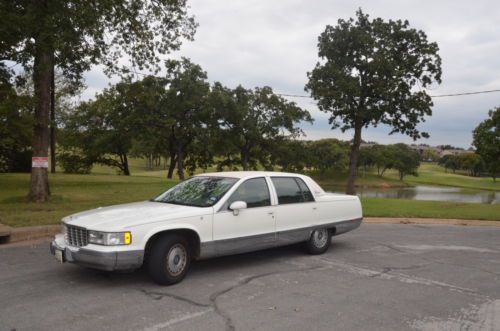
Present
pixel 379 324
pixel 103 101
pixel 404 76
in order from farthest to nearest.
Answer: pixel 103 101
pixel 404 76
pixel 379 324

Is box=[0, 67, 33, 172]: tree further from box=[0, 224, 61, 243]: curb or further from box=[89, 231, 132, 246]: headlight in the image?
box=[89, 231, 132, 246]: headlight

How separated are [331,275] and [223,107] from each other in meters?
31.0

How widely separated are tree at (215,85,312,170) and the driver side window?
1237 inches

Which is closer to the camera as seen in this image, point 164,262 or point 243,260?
point 164,262

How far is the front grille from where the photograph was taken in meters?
5.84

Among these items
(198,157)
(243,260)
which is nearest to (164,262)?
(243,260)

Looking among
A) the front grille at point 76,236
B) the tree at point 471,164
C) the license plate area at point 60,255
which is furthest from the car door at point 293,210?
the tree at point 471,164

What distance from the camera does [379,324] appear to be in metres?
4.75

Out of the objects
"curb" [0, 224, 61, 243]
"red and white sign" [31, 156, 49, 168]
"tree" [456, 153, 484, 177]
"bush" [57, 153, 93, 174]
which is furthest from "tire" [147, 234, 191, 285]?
"tree" [456, 153, 484, 177]

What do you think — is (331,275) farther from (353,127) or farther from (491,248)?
(353,127)

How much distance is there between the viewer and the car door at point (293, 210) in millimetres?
7570

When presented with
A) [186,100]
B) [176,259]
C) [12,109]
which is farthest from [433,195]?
[176,259]

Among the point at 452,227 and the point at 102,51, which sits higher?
the point at 102,51

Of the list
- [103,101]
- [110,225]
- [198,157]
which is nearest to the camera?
[110,225]
